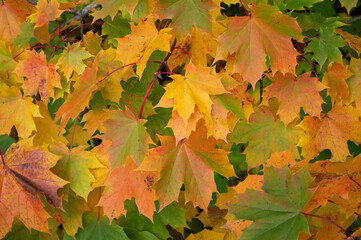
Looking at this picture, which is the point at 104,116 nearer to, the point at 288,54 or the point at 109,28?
the point at 109,28

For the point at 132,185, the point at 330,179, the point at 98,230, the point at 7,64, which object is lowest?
the point at 98,230

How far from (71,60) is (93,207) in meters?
0.61

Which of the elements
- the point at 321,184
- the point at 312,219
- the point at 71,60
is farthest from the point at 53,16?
the point at 312,219

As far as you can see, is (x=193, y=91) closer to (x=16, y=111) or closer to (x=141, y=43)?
(x=141, y=43)

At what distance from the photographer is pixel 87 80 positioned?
1.17 meters

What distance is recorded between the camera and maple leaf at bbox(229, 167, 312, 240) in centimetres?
82

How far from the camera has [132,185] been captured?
1.22m

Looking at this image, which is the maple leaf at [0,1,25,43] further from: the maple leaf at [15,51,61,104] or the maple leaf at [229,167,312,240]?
the maple leaf at [229,167,312,240]

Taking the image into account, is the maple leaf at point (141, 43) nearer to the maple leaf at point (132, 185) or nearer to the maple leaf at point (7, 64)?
the maple leaf at point (132, 185)

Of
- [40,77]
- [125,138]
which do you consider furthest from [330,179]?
[40,77]

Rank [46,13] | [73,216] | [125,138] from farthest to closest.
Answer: [73,216]
[46,13]
[125,138]

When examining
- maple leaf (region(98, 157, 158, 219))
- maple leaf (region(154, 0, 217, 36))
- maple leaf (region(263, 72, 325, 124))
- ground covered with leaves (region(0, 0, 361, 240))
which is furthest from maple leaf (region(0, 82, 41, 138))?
maple leaf (region(263, 72, 325, 124))

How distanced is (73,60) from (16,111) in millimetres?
314

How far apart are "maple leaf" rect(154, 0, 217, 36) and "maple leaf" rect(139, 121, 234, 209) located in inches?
12.0
